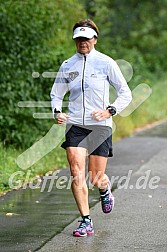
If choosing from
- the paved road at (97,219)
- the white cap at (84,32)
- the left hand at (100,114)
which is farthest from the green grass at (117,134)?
the white cap at (84,32)

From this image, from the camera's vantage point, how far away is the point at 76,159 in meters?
7.61

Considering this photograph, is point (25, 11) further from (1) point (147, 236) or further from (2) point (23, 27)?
(1) point (147, 236)

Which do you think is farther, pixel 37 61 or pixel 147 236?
pixel 37 61

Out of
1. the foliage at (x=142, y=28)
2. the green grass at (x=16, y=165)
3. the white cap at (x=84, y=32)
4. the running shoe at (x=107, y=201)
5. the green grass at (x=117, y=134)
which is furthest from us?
the foliage at (x=142, y=28)

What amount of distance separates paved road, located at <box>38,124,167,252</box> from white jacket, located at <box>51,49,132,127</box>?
1106 millimetres

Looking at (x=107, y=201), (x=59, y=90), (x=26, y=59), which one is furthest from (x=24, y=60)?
(x=107, y=201)

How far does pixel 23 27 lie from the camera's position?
1309 centimetres

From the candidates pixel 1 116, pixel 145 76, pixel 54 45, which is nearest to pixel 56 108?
pixel 1 116

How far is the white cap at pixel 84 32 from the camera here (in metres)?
7.52

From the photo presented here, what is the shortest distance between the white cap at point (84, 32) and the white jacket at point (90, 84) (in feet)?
0.67

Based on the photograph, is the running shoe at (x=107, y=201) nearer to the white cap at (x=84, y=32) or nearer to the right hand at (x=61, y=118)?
the right hand at (x=61, y=118)

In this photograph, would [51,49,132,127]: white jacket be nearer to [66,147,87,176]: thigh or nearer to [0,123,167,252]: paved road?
[66,147,87,176]: thigh

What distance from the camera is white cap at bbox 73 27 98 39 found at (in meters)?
7.52

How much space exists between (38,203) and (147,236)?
7.08ft
